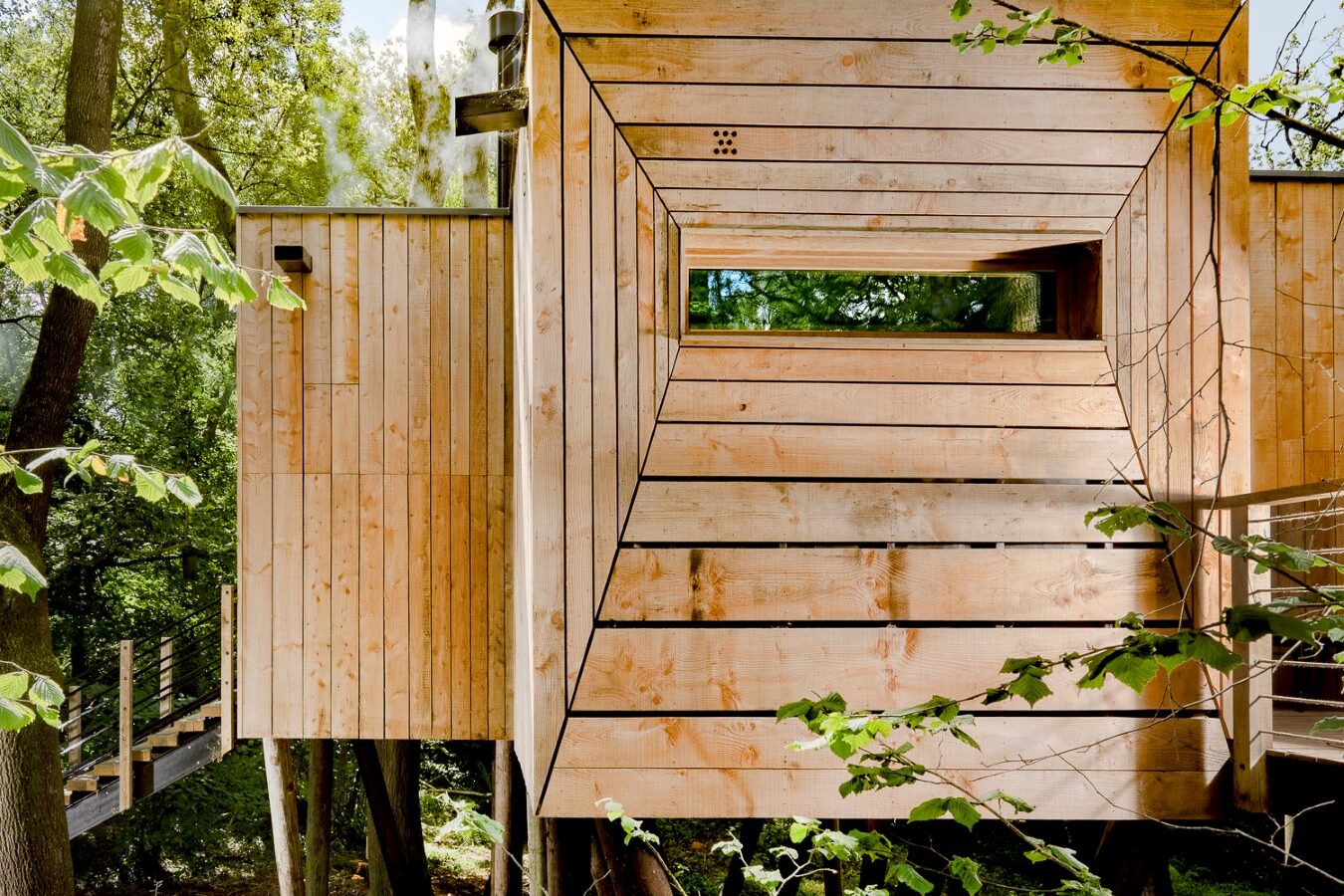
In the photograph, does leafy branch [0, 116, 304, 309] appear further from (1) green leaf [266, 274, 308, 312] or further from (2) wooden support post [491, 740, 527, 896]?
(2) wooden support post [491, 740, 527, 896]

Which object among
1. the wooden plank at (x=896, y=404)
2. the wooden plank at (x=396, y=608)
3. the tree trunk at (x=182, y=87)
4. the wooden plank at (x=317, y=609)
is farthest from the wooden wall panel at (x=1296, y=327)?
the tree trunk at (x=182, y=87)

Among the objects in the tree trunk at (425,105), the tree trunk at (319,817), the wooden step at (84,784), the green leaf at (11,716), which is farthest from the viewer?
the tree trunk at (425,105)

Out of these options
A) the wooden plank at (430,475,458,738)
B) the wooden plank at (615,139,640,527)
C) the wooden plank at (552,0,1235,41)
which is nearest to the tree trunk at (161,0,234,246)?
the wooden plank at (430,475,458,738)

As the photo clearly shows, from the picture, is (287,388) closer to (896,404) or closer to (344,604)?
(344,604)

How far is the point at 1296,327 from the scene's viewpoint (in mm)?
3379

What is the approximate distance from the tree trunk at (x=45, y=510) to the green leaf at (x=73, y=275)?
4.63 metres

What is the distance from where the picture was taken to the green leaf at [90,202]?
1344 millimetres

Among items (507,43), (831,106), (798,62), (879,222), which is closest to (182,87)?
(507,43)

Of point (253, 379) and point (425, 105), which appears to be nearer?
point (253, 379)

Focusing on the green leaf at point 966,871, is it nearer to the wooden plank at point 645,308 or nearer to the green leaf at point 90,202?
the wooden plank at point 645,308

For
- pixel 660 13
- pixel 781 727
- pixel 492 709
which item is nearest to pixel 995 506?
pixel 781 727

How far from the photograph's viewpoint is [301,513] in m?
3.59

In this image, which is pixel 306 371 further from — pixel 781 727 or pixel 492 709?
pixel 781 727

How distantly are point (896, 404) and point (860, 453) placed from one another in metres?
0.22
